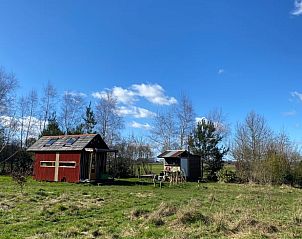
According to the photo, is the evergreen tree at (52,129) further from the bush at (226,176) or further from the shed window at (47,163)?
the bush at (226,176)

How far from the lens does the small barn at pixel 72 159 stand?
30703 mm

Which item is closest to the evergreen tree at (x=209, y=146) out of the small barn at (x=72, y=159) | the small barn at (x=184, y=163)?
the small barn at (x=184, y=163)

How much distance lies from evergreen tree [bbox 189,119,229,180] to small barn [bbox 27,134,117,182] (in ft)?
41.7

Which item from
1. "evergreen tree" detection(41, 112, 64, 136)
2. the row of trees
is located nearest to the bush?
the row of trees

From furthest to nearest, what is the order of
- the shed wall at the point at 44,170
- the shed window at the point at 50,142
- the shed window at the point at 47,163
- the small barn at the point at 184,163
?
the small barn at the point at 184,163 → the shed window at the point at 50,142 → the shed window at the point at 47,163 → the shed wall at the point at 44,170

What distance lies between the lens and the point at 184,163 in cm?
3872

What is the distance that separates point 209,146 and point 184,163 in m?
4.21

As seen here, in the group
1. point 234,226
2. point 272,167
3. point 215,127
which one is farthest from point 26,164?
point 234,226

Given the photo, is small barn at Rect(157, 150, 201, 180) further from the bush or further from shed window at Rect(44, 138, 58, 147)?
shed window at Rect(44, 138, 58, 147)

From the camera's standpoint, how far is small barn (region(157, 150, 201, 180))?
126ft

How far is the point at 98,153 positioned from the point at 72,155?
7.72ft

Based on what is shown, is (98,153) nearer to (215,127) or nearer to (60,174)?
(60,174)

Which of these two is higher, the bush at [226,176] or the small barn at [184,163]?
the small barn at [184,163]

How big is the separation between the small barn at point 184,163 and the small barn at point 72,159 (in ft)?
29.0
